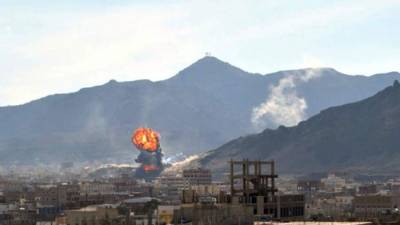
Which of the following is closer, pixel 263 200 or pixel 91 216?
pixel 263 200

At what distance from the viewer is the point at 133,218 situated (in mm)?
174500

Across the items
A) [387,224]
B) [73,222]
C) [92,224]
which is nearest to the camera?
[387,224]

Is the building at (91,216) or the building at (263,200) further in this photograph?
the building at (91,216)

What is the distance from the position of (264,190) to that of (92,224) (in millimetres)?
32518

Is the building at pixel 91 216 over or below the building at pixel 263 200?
below

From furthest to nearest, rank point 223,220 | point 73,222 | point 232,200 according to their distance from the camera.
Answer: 1. point 73,222
2. point 232,200
3. point 223,220

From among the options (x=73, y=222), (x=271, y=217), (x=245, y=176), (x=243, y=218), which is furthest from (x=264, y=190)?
(x=73, y=222)

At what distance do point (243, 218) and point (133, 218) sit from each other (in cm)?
5413

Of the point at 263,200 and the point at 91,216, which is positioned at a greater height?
the point at 263,200

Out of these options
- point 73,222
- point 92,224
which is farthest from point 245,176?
point 73,222

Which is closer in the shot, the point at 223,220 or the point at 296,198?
the point at 223,220

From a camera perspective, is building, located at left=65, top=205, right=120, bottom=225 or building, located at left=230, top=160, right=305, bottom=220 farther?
building, located at left=65, top=205, right=120, bottom=225

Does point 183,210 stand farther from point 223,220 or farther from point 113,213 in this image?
point 113,213

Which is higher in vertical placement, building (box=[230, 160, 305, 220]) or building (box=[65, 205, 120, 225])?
building (box=[230, 160, 305, 220])
